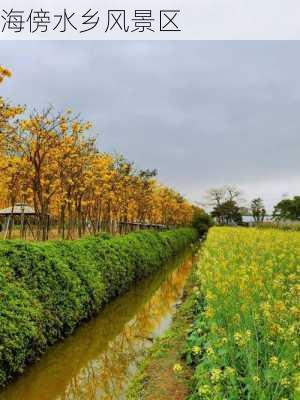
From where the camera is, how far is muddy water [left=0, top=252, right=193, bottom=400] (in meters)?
6.43

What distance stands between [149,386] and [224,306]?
5.99 ft

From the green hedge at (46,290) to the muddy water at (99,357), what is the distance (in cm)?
28

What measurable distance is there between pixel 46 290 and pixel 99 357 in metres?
1.69

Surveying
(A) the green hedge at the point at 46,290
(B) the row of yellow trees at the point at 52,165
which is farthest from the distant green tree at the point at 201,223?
(A) the green hedge at the point at 46,290

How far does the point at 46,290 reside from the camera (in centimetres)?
821

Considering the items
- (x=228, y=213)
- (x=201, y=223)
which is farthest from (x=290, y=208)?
(x=228, y=213)

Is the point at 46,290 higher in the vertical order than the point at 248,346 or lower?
lower

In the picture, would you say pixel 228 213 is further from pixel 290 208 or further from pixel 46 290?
pixel 46 290

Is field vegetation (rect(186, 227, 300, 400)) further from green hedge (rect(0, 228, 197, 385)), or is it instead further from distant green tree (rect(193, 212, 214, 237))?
distant green tree (rect(193, 212, 214, 237))

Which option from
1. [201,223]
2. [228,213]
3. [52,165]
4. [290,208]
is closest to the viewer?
[52,165]

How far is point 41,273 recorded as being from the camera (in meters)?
8.22

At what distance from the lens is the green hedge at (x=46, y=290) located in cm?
652

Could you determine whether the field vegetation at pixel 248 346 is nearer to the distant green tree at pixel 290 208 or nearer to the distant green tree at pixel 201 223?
the distant green tree at pixel 290 208

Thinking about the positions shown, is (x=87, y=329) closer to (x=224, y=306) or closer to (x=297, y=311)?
(x=224, y=306)
